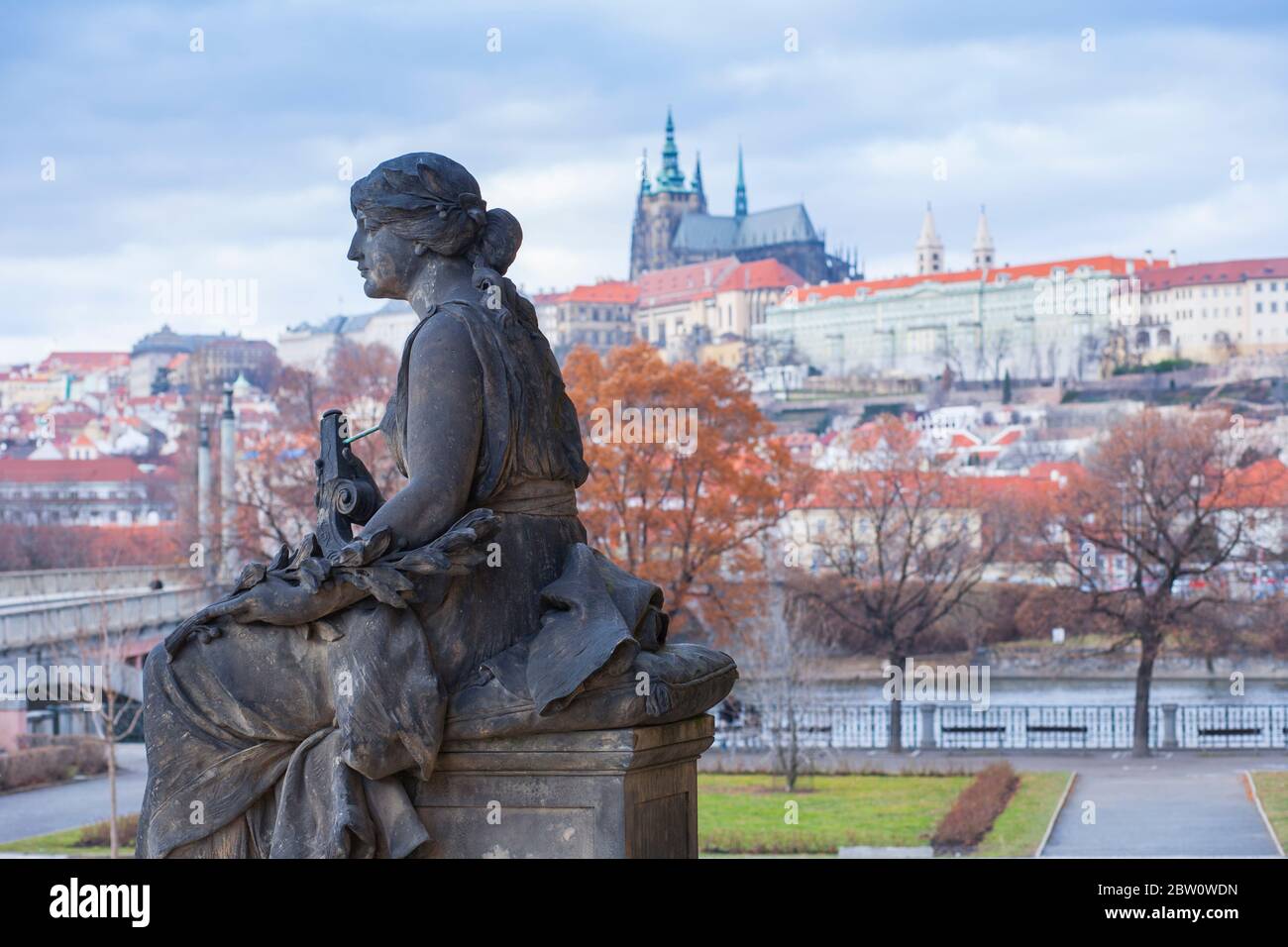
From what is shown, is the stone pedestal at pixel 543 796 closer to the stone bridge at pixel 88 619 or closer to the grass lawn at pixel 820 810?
the grass lawn at pixel 820 810

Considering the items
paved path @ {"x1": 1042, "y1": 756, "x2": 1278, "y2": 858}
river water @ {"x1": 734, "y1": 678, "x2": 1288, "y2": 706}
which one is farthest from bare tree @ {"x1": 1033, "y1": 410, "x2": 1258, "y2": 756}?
paved path @ {"x1": 1042, "y1": 756, "x2": 1278, "y2": 858}

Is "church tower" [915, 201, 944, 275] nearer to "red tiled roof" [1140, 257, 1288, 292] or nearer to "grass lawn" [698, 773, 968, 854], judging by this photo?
"red tiled roof" [1140, 257, 1288, 292]

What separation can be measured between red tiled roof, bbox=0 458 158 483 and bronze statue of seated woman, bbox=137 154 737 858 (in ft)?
279

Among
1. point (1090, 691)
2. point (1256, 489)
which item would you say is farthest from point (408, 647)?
point (1090, 691)

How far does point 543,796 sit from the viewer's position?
5.09 metres

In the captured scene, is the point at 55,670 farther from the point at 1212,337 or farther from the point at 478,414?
the point at 1212,337

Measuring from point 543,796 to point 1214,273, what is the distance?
475 feet

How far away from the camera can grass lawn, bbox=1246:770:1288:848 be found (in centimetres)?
1914

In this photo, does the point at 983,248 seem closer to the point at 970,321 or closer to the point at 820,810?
the point at 970,321

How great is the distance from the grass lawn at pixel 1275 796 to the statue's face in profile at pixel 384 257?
14.5 m

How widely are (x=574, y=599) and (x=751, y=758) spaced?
2218 cm
